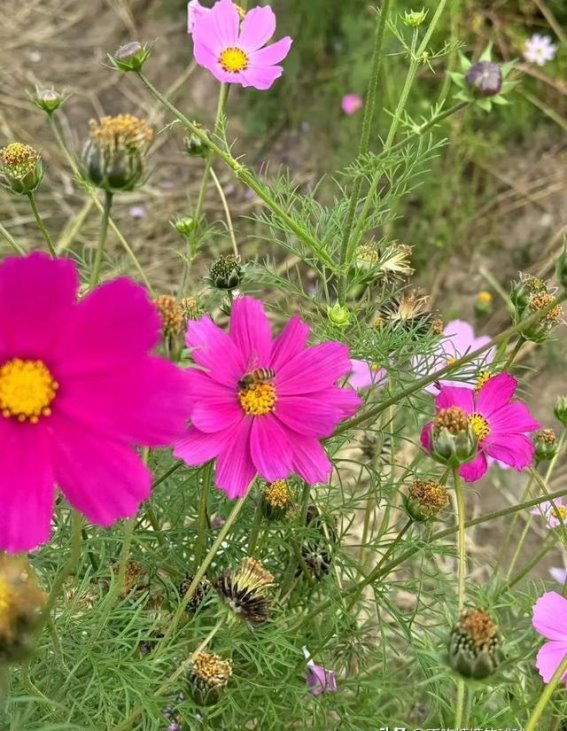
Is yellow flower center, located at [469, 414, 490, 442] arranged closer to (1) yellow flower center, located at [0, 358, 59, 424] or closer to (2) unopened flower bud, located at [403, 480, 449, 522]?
(2) unopened flower bud, located at [403, 480, 449, 522]

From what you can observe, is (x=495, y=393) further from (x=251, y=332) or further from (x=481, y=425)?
(x=251, y=332)

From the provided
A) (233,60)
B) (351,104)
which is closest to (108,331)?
(233,60)

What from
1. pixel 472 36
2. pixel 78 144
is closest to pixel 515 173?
pixel 472 36

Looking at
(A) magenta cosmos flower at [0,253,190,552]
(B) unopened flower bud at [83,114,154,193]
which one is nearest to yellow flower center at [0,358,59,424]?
(A) magenta cosmos flower at [0,253,190,552]

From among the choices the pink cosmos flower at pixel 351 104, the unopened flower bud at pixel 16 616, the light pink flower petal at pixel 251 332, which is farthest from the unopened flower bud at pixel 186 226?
the pink cosmos flower at pixel 351 104

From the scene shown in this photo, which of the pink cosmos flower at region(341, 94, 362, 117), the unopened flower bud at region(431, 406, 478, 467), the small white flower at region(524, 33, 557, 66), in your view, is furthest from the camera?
the pink cosmos flower at region(341, 94, 362, 117)

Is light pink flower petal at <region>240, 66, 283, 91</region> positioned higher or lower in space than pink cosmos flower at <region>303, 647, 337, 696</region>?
higher

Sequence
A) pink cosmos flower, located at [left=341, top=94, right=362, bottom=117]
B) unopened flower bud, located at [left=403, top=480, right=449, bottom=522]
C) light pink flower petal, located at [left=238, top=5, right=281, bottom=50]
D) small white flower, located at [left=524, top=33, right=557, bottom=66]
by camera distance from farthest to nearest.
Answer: pink cosmos flower, located at [left=341, top=94, right=362, bottom=117] → small white flower, located at [left=524, top=33, right=557, bottom=66] → light pink flower petal, located at [left=238, top=5, right=281, bottom=50] → unopened flower bud, located at [left=403, top=480, right=449, bottom=522]
